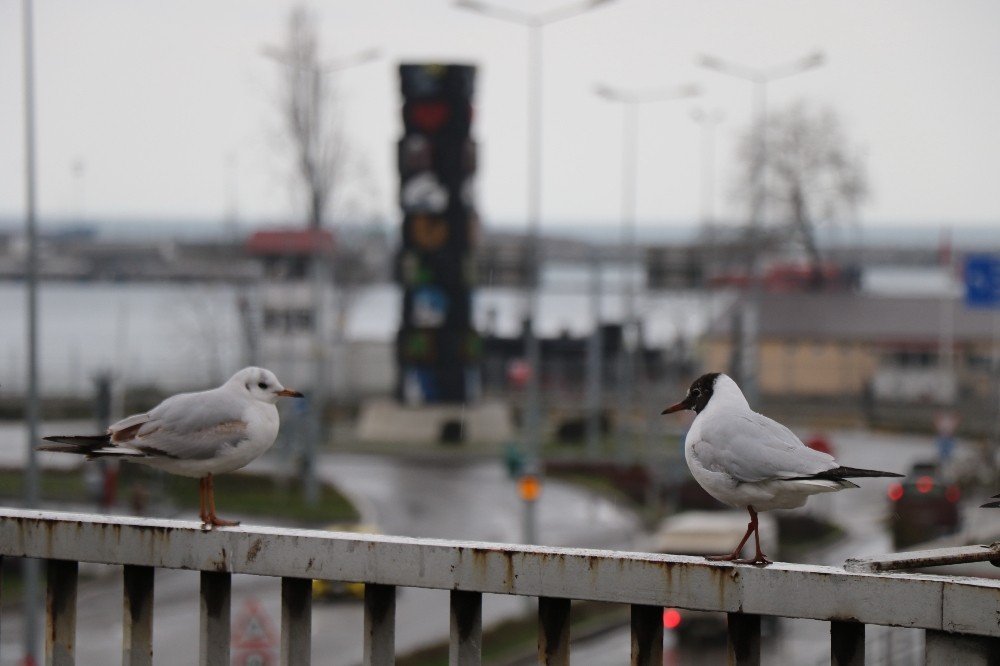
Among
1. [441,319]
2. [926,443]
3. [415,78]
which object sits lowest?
[926,443]

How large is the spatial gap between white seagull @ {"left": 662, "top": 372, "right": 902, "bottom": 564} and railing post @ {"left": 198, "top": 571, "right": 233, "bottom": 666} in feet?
5.63

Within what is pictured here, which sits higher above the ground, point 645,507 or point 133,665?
point 133,665

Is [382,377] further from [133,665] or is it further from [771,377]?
[133,665]

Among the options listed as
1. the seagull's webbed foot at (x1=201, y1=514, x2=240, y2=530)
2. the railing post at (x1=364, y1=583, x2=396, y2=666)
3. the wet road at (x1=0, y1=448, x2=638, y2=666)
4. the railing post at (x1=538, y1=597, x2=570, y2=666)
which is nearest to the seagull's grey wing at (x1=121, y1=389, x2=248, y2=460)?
the seagull's webbed foot at (x1=201, y1=514, x2=240, y2=530)

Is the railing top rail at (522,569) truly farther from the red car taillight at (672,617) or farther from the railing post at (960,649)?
the red car taillight at (672,617)

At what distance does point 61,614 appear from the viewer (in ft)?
18.6

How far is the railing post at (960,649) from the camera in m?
4.61

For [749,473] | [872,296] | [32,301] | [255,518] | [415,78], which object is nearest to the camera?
[749,473]

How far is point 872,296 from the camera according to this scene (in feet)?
228

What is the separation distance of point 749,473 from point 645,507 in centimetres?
2942

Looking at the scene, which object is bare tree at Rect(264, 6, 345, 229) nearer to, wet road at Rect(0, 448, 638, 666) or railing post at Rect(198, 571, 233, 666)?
wet road at Rect(0, 448, 638, 666)

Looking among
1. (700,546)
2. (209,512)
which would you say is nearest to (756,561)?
(209,512)

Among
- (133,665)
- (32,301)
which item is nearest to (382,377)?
(32,301)

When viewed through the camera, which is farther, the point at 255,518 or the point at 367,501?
the point at 367,501
